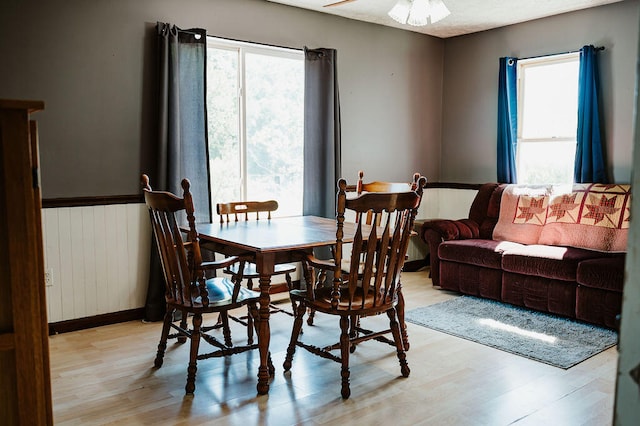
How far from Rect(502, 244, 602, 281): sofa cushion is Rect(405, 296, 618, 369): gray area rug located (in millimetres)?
303

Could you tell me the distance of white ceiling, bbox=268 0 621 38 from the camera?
4598 millimetres

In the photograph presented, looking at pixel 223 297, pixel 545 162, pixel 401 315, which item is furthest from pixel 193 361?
pixel 545 162

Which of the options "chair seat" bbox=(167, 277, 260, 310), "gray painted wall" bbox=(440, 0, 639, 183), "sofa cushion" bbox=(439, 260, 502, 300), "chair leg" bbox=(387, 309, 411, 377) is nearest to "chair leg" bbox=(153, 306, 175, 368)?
"chair seat" bbox=(167, 277, 260, 310)

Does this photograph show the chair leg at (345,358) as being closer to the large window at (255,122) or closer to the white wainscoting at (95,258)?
the white wainscoting at (95,258)

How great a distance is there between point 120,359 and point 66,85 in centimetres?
177

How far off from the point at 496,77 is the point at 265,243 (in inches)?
142

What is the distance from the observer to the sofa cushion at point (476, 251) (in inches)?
175

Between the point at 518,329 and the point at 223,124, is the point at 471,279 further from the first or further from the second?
the point at 223,124

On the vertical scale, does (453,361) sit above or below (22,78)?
below

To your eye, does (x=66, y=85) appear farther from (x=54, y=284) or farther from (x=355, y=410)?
(x=355, y=410)

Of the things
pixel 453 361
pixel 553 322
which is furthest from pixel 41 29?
pixel 553 322

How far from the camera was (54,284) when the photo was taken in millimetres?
3680

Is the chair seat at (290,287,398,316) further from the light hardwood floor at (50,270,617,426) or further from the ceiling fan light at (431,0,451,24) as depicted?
the ceiling fan light at (431,0,451,24)

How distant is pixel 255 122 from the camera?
15.3 feet
